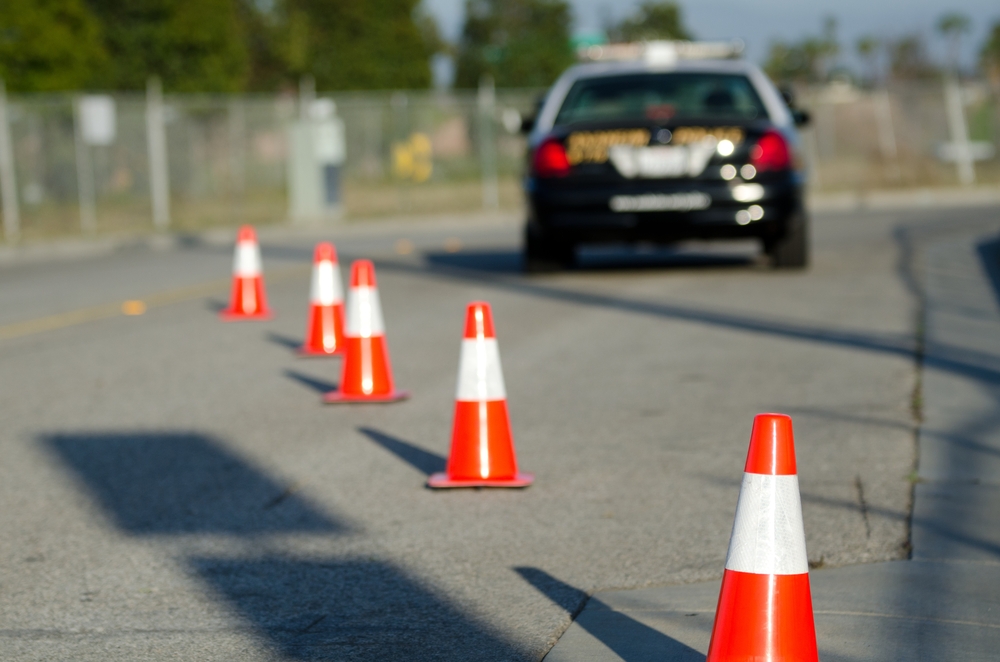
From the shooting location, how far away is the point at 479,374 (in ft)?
17.6

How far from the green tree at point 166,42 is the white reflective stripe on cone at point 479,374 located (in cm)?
3421

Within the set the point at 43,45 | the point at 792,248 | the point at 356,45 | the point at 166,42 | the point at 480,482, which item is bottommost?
the point at 480,482

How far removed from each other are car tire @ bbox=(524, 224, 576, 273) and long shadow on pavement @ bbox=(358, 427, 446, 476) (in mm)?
6227

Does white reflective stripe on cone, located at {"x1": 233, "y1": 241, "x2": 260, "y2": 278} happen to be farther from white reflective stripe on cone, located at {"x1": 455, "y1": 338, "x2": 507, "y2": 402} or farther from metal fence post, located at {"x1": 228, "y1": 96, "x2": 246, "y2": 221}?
metal fence post, located at {"x1": 228, "y1": 96, "x2": 246, "y2": 221}

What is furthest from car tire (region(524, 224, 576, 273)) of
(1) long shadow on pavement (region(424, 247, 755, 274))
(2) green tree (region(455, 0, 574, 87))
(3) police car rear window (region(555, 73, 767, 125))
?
(2) green tree (region(455, 0, 574, 87))

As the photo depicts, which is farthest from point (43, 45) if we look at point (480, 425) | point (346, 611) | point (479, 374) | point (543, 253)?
point (346, 611)

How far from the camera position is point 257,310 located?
1102cm

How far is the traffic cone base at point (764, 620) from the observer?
9.93 ft

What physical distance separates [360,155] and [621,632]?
27.1 meters

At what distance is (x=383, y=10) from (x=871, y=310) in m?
49.8

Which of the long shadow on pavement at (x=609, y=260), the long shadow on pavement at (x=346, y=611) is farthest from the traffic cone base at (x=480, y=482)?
the long shadow on pavement at (x=609, y=260)

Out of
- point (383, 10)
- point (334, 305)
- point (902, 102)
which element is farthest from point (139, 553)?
point (383, 10)

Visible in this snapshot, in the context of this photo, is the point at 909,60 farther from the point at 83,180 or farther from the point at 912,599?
the point at 912,599

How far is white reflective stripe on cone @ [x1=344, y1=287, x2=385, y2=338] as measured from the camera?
23.1 ft
